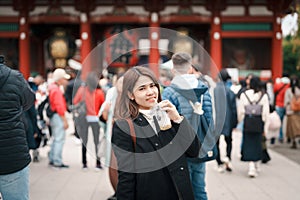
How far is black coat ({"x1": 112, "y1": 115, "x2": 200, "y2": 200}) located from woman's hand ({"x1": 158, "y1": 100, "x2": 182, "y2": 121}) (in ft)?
0.27

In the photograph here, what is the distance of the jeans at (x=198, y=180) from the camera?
3.88 metres

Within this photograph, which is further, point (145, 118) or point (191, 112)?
point (191, 112)

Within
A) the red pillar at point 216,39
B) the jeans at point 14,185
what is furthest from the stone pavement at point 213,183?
the red pillar at point 216,39

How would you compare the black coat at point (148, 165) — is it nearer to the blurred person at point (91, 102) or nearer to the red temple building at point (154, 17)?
the blurred person at point (91, 102)

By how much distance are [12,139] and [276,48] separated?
43.7ft

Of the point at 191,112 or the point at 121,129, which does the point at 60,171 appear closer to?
the point at 191,112

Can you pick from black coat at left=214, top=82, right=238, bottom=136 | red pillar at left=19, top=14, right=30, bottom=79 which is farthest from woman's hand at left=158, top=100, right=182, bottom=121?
red pillar at left=19, top=14, right=30, bottom=79

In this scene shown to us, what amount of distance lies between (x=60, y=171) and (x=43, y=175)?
1.09 feet

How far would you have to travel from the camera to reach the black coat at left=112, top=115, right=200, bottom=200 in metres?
2.48

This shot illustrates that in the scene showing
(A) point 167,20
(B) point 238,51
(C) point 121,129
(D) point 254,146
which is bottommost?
(D) point 254,146

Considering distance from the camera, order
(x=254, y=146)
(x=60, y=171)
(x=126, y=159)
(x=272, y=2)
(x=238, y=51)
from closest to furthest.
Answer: (x=126, y=159) → (x=254, y=146) → (x=60, y=171) → (x=272, y=2) → (x=238, y=51)

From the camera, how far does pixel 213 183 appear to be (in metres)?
5.77

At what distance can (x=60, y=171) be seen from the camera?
21.1 feet

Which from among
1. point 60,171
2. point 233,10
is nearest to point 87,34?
point 233,10
